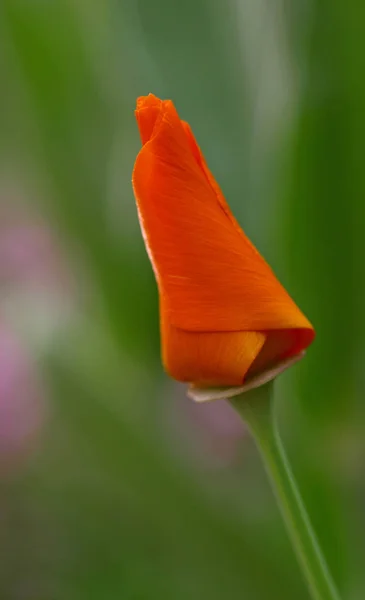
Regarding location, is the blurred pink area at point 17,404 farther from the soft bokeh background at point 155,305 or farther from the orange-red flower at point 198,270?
the orange-red flower at point 198,270

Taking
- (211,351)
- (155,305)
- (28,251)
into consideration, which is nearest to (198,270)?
(211,351)

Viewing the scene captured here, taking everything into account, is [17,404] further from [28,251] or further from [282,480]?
[282,480]

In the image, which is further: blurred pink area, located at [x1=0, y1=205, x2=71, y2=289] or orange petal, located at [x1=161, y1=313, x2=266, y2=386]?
blurred pink area, located at [x1=0, y1=205, x2=71, y2=289]

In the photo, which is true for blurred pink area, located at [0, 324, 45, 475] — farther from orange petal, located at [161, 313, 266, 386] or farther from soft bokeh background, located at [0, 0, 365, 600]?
orange petal, located at [161, 313, 266, 386]

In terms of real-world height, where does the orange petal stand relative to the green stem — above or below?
above

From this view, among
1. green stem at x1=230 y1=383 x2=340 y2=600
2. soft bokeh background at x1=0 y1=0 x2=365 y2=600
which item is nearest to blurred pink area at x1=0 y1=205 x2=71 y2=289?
soft bokeh background at x1=0 y1=0 x2=365 y2=600

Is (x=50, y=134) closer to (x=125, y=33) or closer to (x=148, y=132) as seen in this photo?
(x=125, y=33)

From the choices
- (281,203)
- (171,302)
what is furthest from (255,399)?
(281,203)
